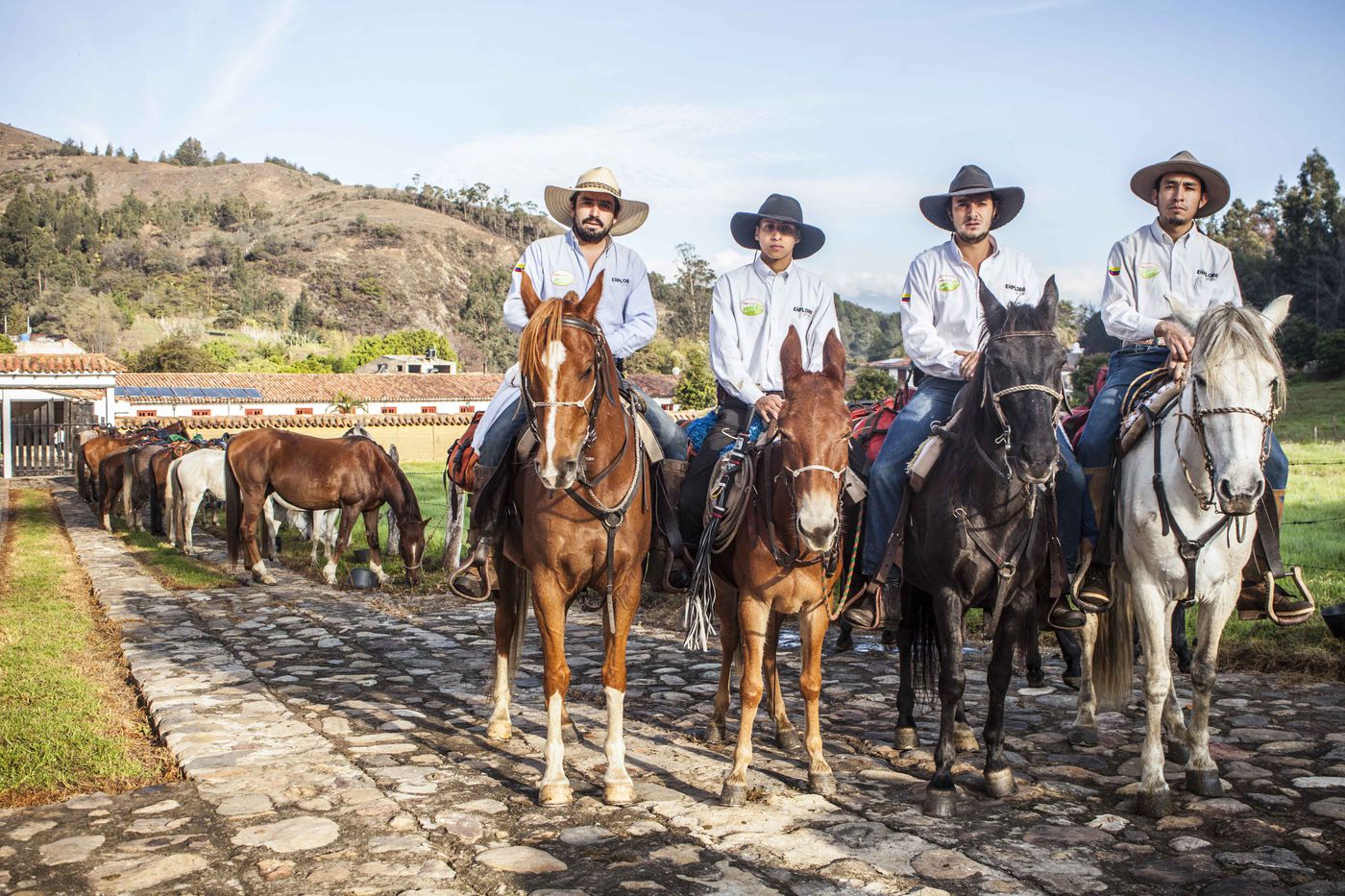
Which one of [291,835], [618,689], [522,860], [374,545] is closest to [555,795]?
[618,689]

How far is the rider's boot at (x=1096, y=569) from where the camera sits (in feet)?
18.7

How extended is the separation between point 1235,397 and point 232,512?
12792mm

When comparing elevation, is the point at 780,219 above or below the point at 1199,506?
above

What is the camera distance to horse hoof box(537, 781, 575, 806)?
517 cm

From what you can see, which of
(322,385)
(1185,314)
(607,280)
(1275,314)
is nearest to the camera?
(1275,314)

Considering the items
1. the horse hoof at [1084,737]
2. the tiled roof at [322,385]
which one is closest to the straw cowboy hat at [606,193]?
the horse hoof at [1084,737]

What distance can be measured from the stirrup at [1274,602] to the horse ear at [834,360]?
2702 millimetres

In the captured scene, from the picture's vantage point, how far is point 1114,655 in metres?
6.15

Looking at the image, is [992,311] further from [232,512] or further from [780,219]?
[232,512]

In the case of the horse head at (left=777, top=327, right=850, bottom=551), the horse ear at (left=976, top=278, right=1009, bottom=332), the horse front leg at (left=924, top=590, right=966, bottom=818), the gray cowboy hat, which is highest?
the gray cowboy hat

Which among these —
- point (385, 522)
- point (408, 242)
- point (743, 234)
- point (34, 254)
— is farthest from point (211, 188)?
point (743, 234)

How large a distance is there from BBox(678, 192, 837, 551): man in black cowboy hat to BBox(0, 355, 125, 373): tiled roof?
40238mm

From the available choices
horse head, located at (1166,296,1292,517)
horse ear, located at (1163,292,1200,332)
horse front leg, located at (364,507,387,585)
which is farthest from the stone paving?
horse front leg, located at (364,507,387,585)

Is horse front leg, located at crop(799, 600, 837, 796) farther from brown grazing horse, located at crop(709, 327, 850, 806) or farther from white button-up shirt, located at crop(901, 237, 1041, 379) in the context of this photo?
white button-up shirt, located at crop(901, 237, 1041, 379)
